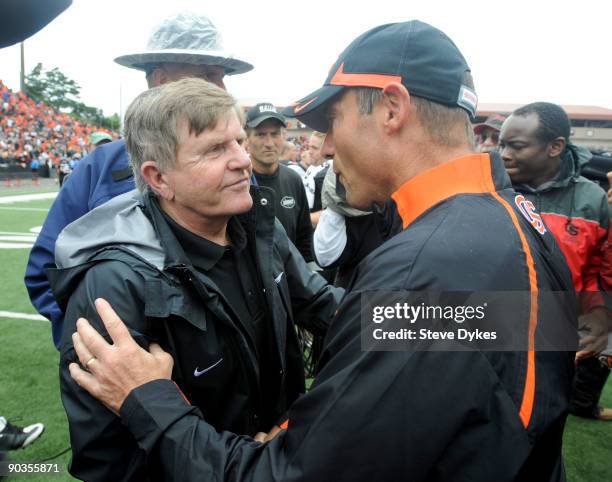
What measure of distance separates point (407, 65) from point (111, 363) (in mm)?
1157

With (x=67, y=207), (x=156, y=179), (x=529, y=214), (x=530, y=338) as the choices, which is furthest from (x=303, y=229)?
(x=530, y=338)

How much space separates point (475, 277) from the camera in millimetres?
1021

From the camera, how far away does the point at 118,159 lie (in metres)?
2.24

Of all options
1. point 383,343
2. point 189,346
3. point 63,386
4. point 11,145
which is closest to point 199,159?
point 189,346

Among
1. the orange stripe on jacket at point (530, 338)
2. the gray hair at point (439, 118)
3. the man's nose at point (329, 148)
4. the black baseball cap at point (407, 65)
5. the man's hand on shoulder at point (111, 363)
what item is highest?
the black baseball cap at point (407, 65)

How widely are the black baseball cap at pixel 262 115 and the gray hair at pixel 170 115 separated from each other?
3001 mm

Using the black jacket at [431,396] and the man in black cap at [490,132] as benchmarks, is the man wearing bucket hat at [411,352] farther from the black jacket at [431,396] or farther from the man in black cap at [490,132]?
the man in black cap at [490,132]

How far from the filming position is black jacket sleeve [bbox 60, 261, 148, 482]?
1364 mm

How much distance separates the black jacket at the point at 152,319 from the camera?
139 centimetres

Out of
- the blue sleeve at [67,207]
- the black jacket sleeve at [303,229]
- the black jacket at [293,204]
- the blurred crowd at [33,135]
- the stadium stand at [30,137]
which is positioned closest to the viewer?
the blue sleeve at [67,207]

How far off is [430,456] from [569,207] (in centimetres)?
291

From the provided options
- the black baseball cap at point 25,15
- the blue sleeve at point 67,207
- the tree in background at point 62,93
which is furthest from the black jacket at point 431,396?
the tree in background at point 62,93

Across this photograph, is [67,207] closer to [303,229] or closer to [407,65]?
[407,65]

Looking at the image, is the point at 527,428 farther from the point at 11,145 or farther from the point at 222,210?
the point at 11,145
